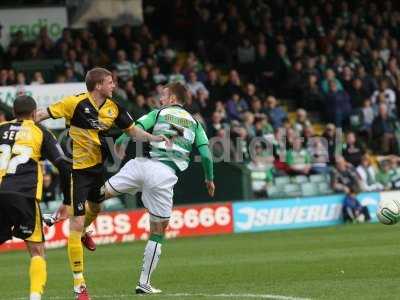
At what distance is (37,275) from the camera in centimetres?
994

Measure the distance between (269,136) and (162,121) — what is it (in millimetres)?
12858

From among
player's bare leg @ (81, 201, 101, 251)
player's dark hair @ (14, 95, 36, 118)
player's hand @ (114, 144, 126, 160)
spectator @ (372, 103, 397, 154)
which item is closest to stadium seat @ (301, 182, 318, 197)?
spectator @ (372, 103, 397, 154)

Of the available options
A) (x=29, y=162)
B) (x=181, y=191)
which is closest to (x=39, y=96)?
(x=181, y=191)

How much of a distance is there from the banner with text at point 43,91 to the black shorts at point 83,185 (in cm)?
1018

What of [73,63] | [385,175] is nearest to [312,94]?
[385,175]

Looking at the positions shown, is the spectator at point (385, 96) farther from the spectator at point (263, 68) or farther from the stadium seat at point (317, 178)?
the stadium seat at point (317, 178)

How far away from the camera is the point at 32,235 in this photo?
1008 centimetres

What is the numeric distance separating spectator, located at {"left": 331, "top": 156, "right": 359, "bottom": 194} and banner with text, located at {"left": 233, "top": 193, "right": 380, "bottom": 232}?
275 mm

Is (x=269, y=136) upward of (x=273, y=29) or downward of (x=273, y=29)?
downward

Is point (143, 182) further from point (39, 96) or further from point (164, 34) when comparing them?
point (164, 34)

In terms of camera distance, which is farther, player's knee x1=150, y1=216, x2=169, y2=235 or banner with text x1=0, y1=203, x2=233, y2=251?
banner with text x1=0, y1=203, x2=233, y2=251

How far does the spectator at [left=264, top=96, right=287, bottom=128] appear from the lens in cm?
2558

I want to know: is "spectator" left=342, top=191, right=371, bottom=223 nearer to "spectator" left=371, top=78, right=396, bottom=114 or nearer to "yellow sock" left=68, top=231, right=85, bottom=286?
"spectator" left=371, top=78, right=396, bottom=114

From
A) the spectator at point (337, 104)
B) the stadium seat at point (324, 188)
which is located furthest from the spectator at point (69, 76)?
the spectator at point (337, 104)
